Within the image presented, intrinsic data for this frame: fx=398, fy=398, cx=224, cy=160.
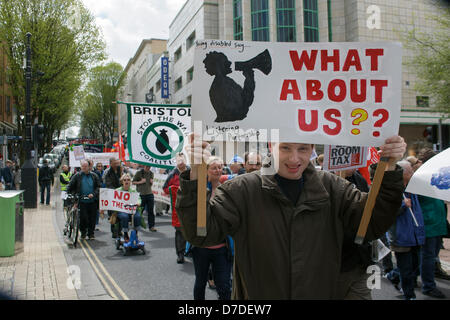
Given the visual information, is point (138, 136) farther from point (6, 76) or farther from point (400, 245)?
point (6, 76)

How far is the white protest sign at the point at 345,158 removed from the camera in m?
6.01

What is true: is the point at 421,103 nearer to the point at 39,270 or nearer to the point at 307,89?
the point at 39,270

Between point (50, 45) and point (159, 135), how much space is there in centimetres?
2261

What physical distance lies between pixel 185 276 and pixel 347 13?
36.4 meters

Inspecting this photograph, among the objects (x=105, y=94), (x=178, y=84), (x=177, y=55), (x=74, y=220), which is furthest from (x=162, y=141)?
(x=105, y=94)

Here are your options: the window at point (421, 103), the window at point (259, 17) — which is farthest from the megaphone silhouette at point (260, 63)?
the window at point (421, 103)

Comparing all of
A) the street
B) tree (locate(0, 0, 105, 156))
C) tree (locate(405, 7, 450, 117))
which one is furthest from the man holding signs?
tree (locate(0, 0, 105, 156))

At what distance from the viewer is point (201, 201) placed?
2.22 m

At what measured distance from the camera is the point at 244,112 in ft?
8.20

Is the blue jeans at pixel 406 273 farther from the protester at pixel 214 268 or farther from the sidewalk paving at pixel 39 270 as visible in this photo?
the sidewalk paving at pixel 39 270

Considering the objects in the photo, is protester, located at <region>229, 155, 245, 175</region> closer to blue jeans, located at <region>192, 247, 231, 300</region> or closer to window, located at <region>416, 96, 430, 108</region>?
blue jeans, located at <region>192, 247, 231, 300</region>

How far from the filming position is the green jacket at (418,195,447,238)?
5.52 metres

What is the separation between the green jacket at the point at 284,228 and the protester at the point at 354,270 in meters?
0.09
